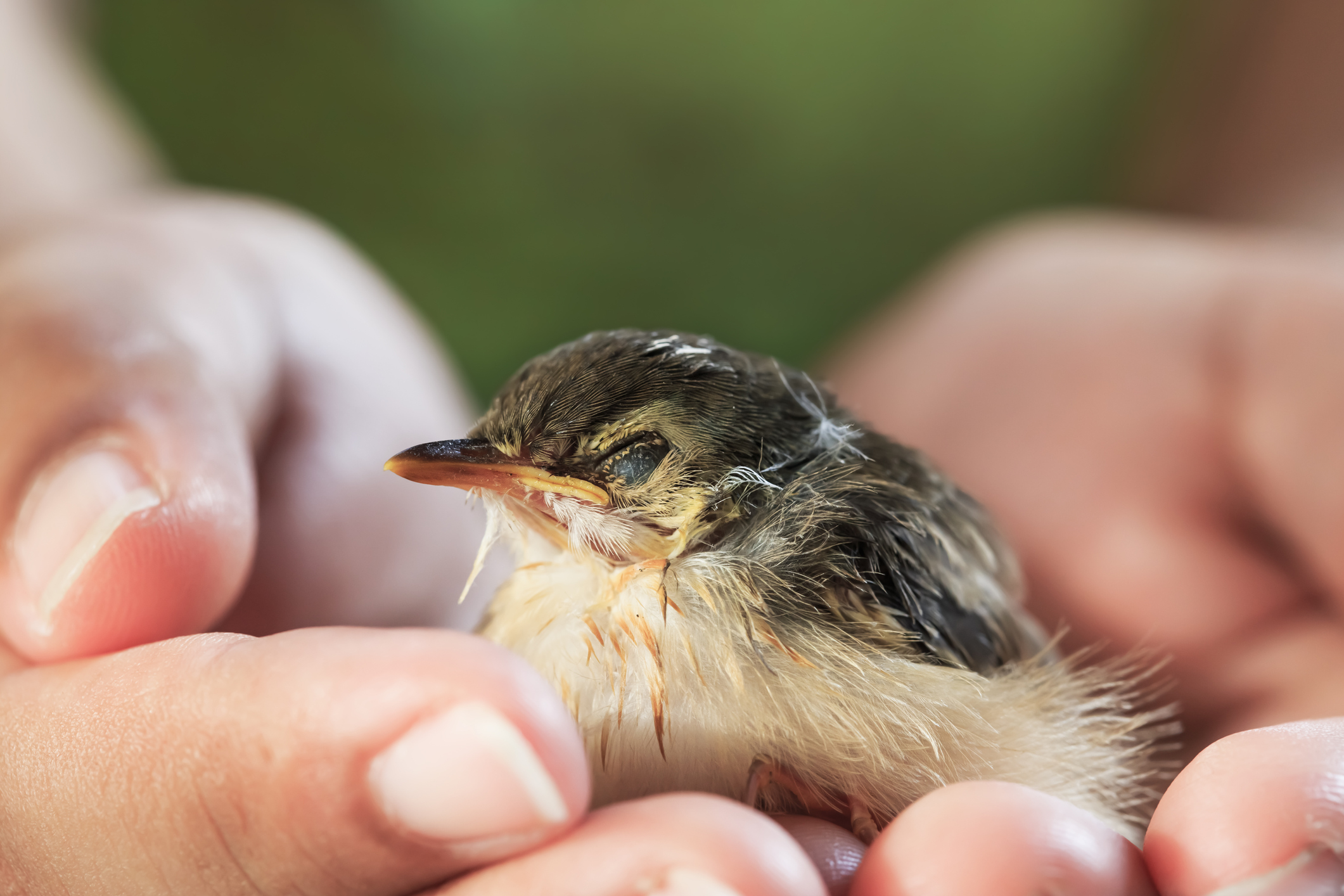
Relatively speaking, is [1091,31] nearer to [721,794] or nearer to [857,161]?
[857,161]

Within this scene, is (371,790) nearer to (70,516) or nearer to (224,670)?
(224,670)

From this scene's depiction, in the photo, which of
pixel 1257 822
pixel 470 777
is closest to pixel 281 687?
pixel 470 777

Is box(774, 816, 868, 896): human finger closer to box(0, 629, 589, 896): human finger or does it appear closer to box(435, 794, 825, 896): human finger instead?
box(435, 794, 825, 896): human finger

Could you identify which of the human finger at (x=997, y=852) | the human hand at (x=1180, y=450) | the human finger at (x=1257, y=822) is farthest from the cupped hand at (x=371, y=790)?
the human hand at (x=1180, y=450)

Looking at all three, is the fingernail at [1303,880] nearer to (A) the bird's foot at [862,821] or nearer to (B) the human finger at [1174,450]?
(A) the bird's foot at [862,821]

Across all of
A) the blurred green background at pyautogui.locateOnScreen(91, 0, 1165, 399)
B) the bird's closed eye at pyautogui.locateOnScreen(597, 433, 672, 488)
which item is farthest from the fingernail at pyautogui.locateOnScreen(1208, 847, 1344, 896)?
the blurred green background at pyautogui.locateOnScreen(91, 0, 1165, 399)

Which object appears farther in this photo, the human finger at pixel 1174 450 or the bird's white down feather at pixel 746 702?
the human finger at pixel 1174 450
